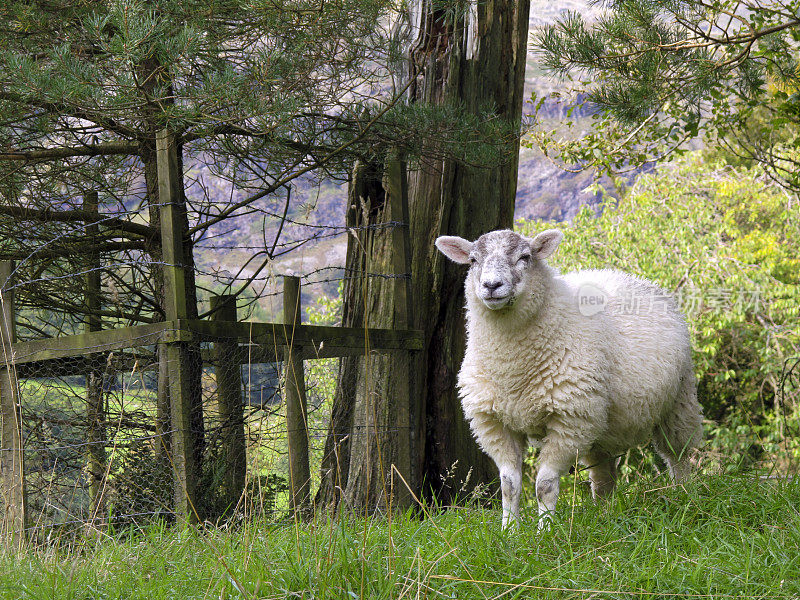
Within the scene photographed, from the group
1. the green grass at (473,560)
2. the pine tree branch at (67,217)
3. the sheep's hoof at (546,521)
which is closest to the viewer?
the green grass at (473,560)

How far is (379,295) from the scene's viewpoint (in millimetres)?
5738

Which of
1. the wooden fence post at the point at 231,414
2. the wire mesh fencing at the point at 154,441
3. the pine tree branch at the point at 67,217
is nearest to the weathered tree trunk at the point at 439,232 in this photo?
the wire mesh fencing at the point at 154,441

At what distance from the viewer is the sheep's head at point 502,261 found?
3992mm

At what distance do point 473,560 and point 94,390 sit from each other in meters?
3.50

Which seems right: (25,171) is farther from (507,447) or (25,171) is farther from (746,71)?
(746,71)

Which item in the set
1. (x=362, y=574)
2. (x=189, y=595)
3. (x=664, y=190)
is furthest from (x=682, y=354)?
(x=664, y=190)

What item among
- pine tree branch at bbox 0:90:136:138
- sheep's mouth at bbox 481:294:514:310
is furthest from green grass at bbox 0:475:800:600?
pine tree branch at bbox 0:90:136:138

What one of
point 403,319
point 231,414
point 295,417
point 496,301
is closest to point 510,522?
point 496,301

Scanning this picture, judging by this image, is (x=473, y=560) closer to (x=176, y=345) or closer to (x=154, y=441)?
(x=176, y=345)

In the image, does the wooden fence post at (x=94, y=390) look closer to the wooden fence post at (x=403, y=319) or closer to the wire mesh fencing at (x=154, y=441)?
the wire mesh fencing at (x=154, y=441)

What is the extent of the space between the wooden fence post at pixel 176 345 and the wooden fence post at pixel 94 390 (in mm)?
700

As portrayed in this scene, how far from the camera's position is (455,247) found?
450 cm

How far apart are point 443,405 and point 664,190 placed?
10.5m

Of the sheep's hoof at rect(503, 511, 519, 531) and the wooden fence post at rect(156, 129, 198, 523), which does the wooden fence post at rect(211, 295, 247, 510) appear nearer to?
the wooden fence post at rect(156, 129, 198, 523)
